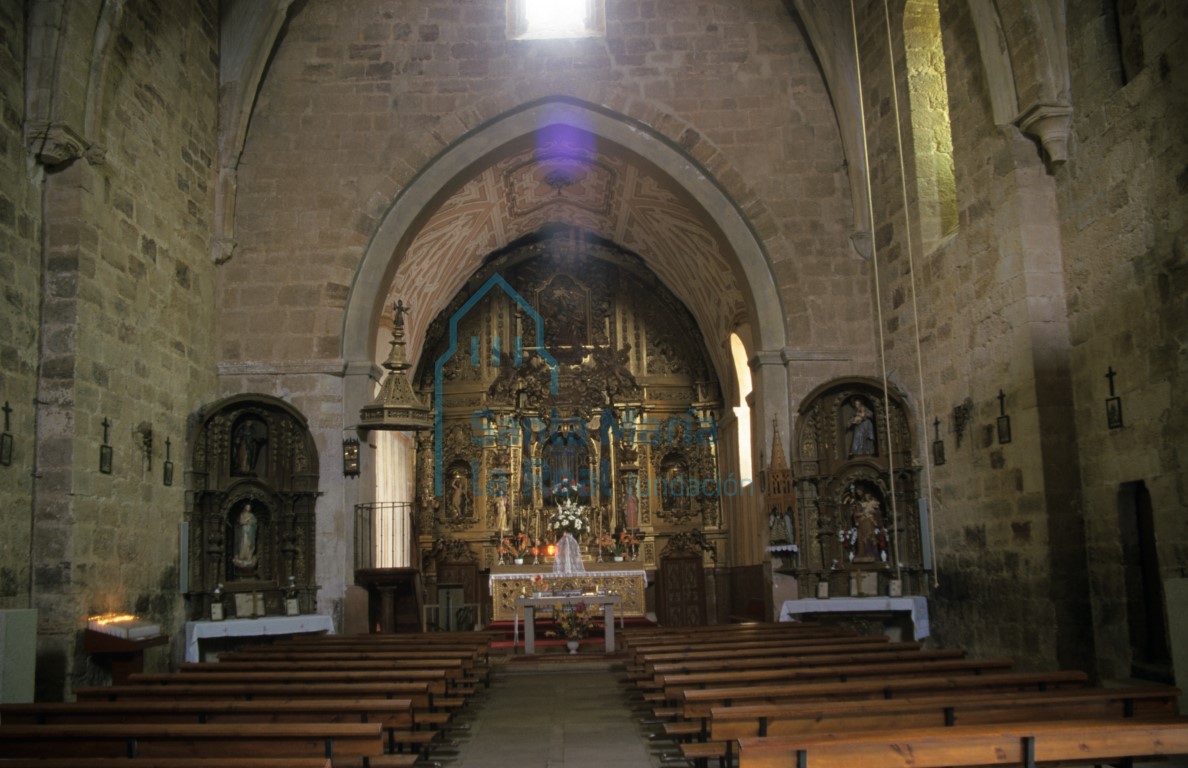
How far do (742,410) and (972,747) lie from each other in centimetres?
1459

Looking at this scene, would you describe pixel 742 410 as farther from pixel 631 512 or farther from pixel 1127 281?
pixel 1127 281

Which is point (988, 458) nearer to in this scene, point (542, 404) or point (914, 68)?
point (914, 68)

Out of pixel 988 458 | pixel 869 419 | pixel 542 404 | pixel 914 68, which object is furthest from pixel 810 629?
pixel 542 404

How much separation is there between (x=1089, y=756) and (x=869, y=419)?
28.1 ft

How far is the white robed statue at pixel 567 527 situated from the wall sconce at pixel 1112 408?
8297 millimetres

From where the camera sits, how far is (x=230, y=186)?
46.5ft

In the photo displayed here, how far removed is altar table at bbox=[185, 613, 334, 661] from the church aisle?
7.08 ft

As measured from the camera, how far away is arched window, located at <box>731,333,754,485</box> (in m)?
18.9

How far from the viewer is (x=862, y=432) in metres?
13.3

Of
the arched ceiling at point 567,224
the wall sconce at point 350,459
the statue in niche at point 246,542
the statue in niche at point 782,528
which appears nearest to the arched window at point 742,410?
the arched ceiling at point 567,224

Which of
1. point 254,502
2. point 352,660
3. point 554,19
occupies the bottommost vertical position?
point 352,660

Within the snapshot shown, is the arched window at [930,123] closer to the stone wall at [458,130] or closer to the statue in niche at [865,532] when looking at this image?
the stone wall at [458,130]

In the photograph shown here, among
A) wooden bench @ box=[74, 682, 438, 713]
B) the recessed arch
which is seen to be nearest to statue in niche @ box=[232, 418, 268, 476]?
the recessed arch

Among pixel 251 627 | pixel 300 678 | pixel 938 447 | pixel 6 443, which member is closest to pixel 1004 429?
pixel 938 447
